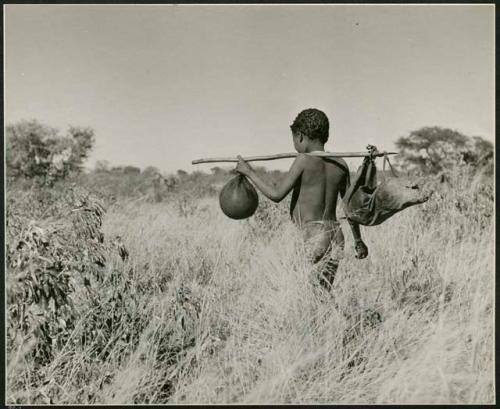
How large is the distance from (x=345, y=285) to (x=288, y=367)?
749 mm

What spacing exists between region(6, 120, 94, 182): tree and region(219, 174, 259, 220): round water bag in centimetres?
926

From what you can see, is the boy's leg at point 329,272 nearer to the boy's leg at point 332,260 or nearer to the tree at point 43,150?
the boy's leg at point 332,260

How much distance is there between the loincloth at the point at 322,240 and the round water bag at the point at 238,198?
40 centimetres

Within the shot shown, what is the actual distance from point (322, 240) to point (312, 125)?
0.73 meters

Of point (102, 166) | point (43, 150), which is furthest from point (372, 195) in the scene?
point (102, 166)

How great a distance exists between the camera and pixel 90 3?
156 inches

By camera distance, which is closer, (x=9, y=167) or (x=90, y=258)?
(x=90, y=258)

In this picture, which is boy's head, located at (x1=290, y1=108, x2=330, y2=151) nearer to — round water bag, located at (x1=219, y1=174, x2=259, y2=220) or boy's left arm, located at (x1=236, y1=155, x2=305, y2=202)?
boy's left arm, located at (x1=236, y1=155, x2=305, y2=202)

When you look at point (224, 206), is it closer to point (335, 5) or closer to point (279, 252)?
point (279, 252)

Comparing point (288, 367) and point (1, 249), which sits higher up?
point (1, 249)

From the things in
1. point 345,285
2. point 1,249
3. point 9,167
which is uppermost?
point 9,167

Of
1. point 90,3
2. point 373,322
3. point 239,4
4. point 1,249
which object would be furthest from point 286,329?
point 90,3

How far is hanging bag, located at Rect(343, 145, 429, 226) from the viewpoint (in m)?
3.61

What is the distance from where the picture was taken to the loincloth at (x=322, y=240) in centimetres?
377
